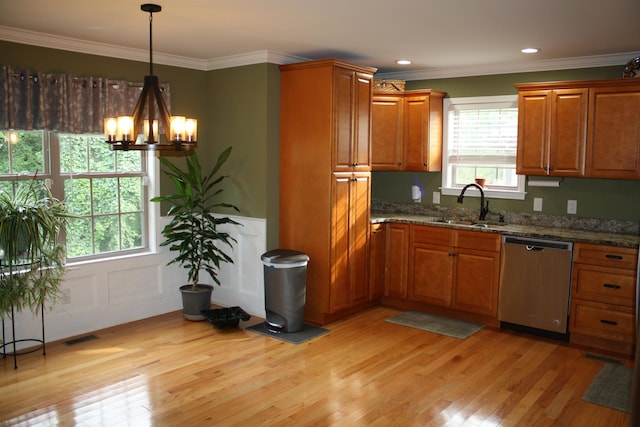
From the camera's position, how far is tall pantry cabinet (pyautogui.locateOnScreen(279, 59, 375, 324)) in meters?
4.84

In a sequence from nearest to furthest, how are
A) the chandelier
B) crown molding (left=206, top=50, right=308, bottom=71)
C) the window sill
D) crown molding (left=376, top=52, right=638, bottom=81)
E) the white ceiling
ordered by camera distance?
the chandelier < the white ceiling < crown molding (left=376, top=52, right=638, bottom=81) < crown molding (left=206, top=50, right=308, bottom=71) < the window sill

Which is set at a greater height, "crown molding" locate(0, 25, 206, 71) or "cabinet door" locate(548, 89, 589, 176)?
"crown molding" locate(0, 25, 206, 71)

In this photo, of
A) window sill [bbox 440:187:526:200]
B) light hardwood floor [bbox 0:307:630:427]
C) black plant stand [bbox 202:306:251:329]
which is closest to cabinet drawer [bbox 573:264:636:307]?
light hardwood floor [bbox 0:307:630:427]

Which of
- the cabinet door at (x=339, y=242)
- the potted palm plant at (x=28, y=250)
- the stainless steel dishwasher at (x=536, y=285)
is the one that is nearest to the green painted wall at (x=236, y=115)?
the cabinet door at (x=339, y=242)

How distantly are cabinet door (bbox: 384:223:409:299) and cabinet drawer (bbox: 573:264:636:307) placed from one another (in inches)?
61.6

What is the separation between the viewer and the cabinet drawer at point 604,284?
14.3ft

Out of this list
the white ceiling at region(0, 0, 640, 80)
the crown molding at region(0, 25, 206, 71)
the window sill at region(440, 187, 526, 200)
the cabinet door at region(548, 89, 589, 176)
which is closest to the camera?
the white ceiling at region(0, 0, 640, 80)

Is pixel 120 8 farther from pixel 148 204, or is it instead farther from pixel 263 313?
pixel 263 313

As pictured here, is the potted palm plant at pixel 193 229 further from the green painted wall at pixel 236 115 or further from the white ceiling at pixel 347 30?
the white ceiling at pixel 347 30

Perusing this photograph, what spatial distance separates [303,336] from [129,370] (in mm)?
1422

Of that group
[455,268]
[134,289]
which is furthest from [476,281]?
[134,289]

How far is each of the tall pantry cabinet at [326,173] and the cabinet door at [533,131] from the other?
1.36m

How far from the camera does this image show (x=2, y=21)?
387cm

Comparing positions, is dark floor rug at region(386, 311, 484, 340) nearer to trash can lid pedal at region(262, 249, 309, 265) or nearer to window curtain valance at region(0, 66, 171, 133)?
trash can lid pedal at region(262, 249, 309, 265)
